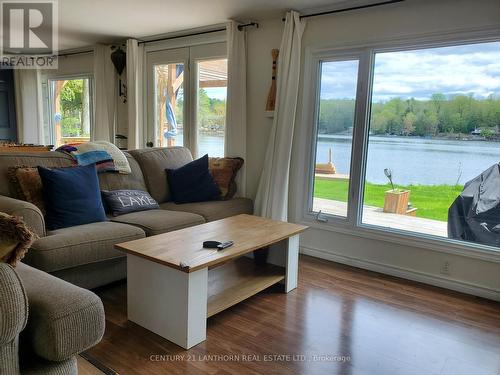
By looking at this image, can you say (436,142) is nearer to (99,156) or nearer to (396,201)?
(396,201)

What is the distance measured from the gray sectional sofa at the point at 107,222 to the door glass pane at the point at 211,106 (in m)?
0.73

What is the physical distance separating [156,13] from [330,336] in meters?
3.25

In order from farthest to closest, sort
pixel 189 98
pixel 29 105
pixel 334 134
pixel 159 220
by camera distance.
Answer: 1. pixel 29 105
2. pixel 189 98
3. pixel 334 134
4. pixel 159 220

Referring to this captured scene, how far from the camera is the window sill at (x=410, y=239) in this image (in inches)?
113

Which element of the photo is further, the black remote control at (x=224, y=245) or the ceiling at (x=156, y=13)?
the ceiling at (x=156, y=13)

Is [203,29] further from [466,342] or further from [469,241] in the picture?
[466,342]

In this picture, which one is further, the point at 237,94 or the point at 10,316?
the point at 237,94

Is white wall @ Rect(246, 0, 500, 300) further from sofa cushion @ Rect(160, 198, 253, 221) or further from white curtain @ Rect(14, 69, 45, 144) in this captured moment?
white curtain @ Rect(14, 69, 45, 144)

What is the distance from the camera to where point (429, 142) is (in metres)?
3.12

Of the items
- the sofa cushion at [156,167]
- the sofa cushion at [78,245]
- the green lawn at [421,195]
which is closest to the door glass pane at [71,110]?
the sofa cushion at [156,167]

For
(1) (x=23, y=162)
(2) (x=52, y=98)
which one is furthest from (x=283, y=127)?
(2) (x=52, y=98)

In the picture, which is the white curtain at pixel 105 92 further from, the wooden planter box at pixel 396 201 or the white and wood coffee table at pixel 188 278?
the wooden planter box at pixel 396 201

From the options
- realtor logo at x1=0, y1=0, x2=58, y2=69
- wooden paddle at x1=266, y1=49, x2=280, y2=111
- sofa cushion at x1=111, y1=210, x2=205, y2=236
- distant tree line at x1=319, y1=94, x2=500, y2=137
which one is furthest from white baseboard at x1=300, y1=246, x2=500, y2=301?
realtor logo at x1=0, y1=0, x2=58, y2=69

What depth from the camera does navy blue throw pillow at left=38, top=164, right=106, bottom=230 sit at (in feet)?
8.67
